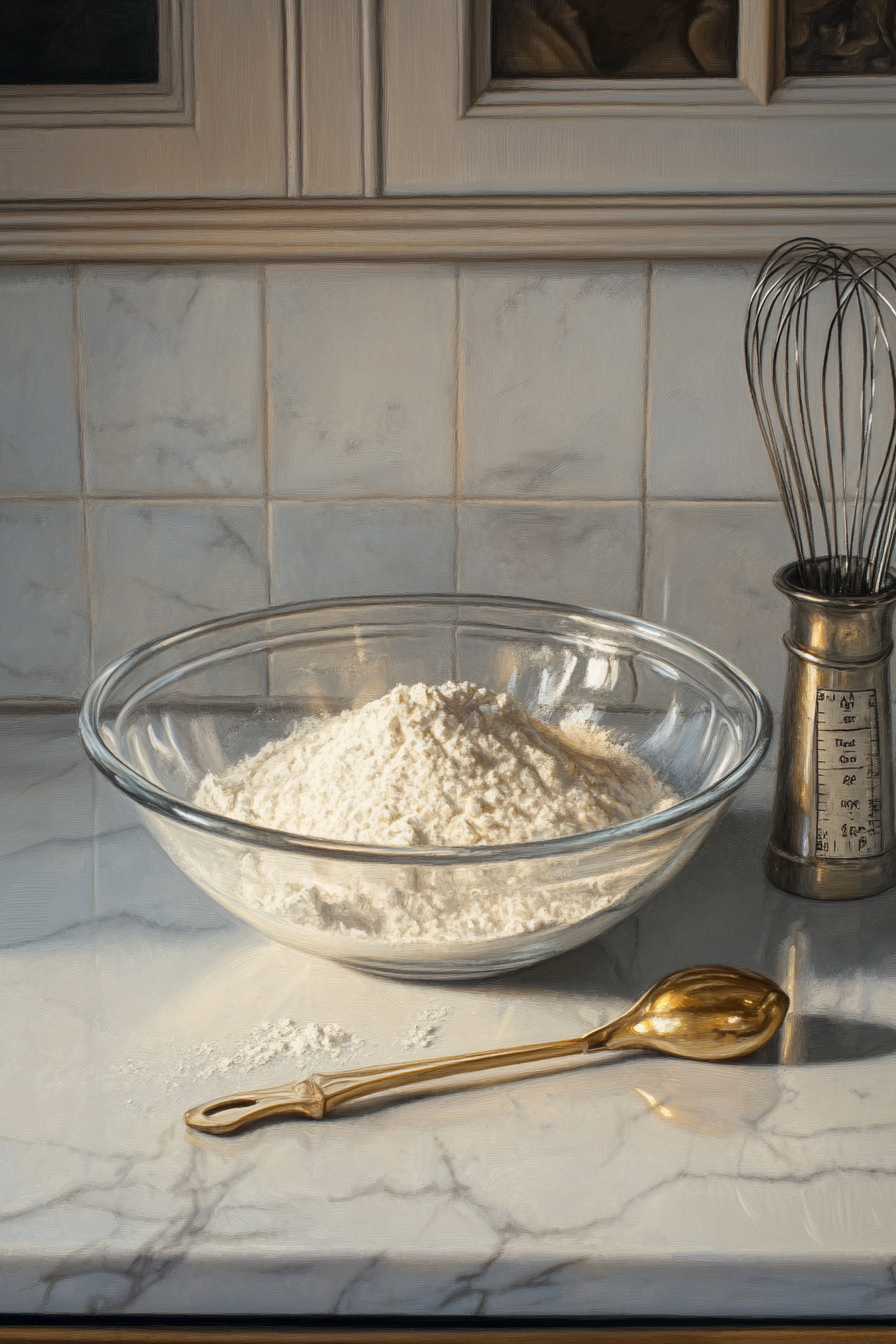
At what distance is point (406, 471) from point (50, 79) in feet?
1.27

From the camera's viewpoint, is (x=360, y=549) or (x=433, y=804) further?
(x=360, y=549)

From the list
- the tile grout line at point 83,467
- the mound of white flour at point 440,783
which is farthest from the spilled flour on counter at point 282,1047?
the tile grout line at point 83,467

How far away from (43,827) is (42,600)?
0.79 ft

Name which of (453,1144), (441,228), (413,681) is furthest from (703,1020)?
(441,228)

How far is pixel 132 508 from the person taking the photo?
1.03 metres

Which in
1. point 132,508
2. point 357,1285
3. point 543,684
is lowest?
point 357,1285

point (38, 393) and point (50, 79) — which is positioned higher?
point (50, 79)

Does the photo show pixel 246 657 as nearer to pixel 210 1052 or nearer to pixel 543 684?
pixel 543 684

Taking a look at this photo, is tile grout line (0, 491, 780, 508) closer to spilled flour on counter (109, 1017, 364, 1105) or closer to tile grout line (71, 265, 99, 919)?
tile grout line (71, 265, 99, 919)

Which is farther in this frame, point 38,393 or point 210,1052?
point 38,393

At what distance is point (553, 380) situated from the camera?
98 centimetres

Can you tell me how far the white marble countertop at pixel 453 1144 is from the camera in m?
0.52

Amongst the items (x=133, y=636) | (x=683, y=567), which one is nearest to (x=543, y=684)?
(x=683, y=567)

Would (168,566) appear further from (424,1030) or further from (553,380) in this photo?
(424,1030)
